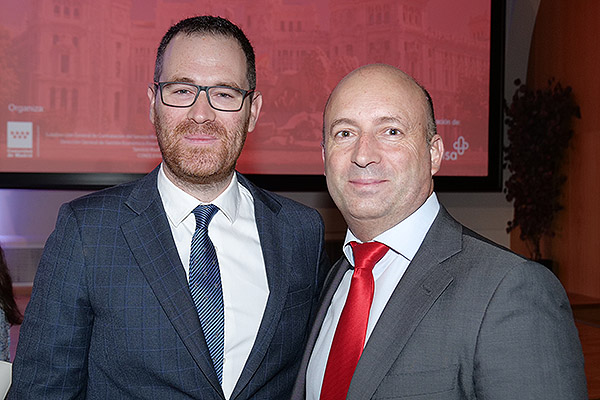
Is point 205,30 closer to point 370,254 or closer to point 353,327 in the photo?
point 370,254

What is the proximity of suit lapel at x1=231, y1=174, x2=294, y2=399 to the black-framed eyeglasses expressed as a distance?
30cm

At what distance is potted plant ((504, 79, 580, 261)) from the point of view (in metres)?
6.42

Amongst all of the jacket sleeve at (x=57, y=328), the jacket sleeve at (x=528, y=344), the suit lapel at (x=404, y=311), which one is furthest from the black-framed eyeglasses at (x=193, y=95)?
the jacket sleeve at (x=528, y=344)

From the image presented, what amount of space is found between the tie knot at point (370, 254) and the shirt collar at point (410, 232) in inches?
0.6

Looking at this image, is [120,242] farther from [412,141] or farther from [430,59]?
[430,59]

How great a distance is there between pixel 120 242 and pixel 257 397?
0.51 m

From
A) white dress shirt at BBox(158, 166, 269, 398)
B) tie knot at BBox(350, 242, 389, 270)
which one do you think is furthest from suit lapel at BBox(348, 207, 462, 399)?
white dress shirt at BBox(158, 166, 269, 398)

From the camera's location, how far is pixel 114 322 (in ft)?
5.03

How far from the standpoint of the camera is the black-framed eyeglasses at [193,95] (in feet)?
5.45

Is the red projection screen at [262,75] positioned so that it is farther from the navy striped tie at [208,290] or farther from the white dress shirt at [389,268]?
the white dress shirt at [389,268]

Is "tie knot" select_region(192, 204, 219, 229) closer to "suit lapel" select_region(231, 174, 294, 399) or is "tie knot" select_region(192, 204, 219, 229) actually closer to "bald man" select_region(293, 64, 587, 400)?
"suit lapel" select_region(231, 174, 294, 399)

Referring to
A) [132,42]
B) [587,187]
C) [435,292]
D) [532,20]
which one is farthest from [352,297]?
[532,20]

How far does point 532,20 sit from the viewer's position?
6.76 metres

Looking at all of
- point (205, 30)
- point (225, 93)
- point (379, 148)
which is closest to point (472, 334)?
point (379, 148)
